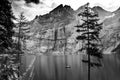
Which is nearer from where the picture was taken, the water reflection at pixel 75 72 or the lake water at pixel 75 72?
the lake water at pixel 75 72

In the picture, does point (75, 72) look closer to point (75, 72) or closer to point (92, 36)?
point (75, 72)

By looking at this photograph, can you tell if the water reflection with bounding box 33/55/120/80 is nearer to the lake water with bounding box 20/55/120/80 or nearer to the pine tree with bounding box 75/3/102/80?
the lake water with bounding box 20/55/120/80

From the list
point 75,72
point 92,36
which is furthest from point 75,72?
point 92,36

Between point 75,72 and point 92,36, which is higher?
point 92,36

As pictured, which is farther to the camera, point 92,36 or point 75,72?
point 75,72

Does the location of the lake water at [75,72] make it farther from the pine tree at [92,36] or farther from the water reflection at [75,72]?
the pine tree at [92,36]

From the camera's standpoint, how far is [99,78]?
48.5 metres

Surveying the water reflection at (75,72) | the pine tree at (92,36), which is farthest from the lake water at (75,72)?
the pine tree at (92,36)

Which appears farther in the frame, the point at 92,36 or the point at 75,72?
the point at 75,72

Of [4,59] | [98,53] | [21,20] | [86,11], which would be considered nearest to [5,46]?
[4,59]

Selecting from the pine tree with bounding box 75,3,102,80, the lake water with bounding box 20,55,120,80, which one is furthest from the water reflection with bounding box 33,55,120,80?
the pine tree with bounding box 75,3,102,80

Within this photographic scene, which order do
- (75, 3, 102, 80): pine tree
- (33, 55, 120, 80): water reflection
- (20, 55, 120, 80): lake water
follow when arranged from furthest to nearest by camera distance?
(33, 55, 120, 80): water reflection
(20, 55, 120, 80): lake water
(75, 3, 102, 80): pine tree

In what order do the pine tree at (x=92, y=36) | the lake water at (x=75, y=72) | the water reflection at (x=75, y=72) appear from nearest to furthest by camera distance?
the pine tree at (x=92, y=36) → the lake water at (x=75, y=72) → the water reflection at (x=75, y=72)

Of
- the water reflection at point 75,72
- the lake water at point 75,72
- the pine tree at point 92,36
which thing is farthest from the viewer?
the water reflection at point 75,72
